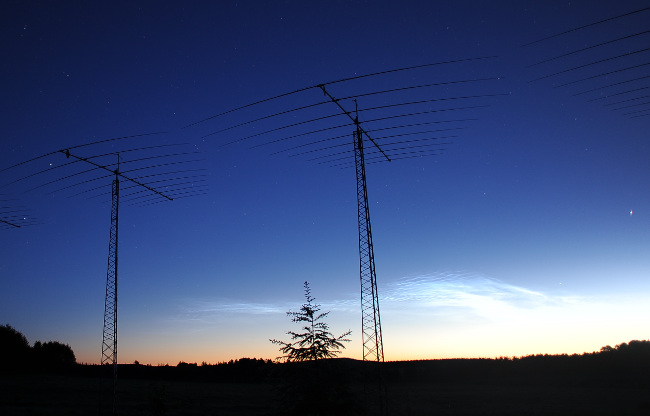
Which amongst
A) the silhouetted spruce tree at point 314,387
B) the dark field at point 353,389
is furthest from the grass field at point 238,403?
the silhouetted spruce tree at point 314,387

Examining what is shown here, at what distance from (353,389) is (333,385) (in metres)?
0.95

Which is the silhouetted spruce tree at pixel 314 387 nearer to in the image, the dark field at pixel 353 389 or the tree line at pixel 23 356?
the dark field at pixel 353 389

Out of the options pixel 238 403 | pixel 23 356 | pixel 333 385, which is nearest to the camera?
pixel 333 385

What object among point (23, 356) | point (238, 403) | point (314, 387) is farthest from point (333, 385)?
point (23, 356)

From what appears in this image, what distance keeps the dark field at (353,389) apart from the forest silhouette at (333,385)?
0.13 feet

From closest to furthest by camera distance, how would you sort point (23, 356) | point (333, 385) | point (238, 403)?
point (333, 385) < point (238, 403) < point (23, 356)

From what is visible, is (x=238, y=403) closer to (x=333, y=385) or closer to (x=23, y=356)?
(x=333, y=385)

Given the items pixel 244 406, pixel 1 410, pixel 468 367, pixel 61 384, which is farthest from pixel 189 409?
pixel 468 367

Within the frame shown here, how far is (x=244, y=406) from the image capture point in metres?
46.9

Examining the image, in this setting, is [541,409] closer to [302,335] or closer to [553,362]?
[302,335]

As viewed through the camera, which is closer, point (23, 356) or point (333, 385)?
point (333, 385)

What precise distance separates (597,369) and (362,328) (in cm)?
8975

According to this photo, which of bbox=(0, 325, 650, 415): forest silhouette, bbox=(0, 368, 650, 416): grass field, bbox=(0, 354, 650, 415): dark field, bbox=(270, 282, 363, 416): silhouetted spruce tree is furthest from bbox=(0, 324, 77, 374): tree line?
bbox=(270, 282, 363, 416): silhouetted spruce tree

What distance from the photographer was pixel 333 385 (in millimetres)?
13039
